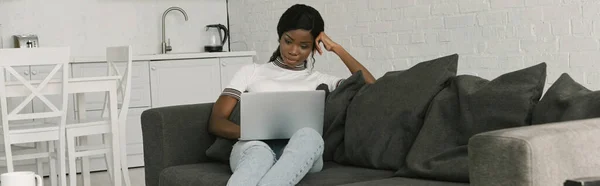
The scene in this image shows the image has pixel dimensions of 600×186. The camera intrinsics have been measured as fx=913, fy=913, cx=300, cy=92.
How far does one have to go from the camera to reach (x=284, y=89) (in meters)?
3.74

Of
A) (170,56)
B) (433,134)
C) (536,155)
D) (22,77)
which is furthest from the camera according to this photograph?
(170,56)

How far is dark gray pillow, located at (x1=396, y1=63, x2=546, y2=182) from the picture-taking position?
279 centimetres

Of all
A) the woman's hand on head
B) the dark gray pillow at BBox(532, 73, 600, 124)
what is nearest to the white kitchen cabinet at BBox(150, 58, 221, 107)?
the woman's hand on head

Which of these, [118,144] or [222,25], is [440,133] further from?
[222,25]

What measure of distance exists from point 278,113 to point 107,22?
3.93m

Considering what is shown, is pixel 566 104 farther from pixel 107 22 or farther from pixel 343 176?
pixel 107 22

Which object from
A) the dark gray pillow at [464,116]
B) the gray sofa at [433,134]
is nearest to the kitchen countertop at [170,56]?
the gray sofa at [433,134]

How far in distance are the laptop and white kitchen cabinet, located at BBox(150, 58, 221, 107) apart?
3.40 meters

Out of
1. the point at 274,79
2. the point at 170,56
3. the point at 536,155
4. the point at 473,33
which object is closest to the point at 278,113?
the point at 274,79

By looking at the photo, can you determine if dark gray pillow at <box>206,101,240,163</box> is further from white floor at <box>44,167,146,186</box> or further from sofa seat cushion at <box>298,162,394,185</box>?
white floor at <box>44,167,146,186</box>

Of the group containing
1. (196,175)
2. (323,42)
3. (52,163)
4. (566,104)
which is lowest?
(52,163)

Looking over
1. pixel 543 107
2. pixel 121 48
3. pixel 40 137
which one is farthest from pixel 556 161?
pixel 121 48

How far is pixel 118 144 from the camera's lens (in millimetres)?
4996

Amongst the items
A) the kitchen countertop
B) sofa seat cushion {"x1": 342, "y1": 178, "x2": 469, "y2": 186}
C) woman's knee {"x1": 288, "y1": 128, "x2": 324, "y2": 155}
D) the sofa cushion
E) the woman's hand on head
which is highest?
the woman's hand on head
